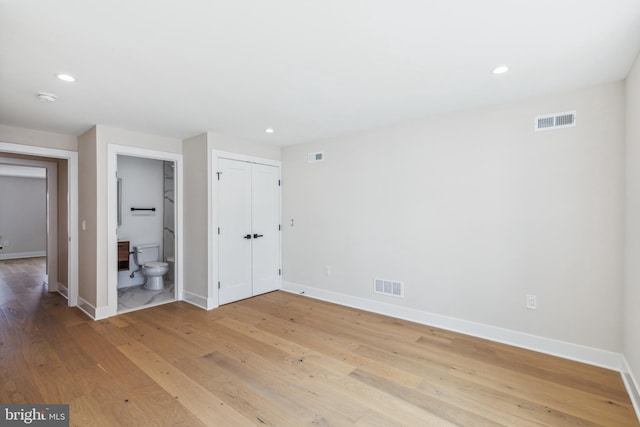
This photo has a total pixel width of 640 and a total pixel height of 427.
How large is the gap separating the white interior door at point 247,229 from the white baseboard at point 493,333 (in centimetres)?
107

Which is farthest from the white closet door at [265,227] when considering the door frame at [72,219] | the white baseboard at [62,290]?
the white baseboard at [62,290]

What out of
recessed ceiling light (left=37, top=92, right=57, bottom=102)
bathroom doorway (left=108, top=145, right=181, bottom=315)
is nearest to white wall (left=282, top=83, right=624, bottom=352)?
bathroom doorway (left=108, top=145, right=181, bottom=315)

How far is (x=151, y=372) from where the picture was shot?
2.50 meters

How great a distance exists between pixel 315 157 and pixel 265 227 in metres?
1.36

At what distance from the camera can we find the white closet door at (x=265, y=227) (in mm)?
4719

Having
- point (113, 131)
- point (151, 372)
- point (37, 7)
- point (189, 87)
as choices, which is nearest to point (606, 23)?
point (189, 87)

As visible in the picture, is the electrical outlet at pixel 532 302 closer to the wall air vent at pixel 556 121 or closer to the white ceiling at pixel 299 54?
the wall air vent at pixel 556 121

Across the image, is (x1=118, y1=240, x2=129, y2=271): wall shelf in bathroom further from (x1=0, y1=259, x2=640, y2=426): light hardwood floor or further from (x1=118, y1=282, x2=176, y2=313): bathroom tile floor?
(x1=0, y1=259, x2=640, y2=426): light hardwood floor

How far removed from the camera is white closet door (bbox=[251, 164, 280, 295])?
472 cm

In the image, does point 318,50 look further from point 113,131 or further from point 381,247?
point 113,131

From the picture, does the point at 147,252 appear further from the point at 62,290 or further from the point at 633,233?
the point at 633,233

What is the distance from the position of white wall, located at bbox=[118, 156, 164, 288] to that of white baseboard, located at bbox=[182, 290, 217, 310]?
1511 mm

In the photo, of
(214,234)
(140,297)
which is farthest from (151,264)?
(214,234)

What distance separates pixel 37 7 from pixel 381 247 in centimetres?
357
